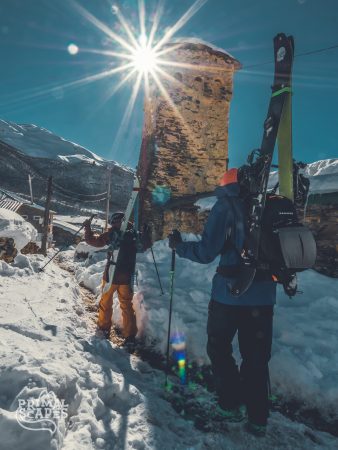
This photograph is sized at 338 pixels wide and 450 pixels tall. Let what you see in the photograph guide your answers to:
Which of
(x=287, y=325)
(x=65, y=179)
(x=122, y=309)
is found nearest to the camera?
(x=287, y=325)

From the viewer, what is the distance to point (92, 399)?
250cm

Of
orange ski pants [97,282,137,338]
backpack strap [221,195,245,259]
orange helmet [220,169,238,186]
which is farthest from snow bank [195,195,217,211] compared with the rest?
backpack strap [221,195,245,259]

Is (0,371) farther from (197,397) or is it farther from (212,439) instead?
(197,397)

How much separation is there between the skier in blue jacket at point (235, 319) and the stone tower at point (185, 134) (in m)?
6.19

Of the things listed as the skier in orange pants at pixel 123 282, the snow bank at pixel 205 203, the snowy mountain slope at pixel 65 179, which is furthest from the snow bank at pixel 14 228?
the snowy mountain slope at pixel 65 179

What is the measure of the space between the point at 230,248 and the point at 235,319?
0.63 meters

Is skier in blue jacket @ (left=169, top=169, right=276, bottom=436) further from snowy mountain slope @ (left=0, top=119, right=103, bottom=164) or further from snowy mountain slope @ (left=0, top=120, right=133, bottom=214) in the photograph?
snowy mountain slope @ (left=0, top=119, right=103, bottom=164)

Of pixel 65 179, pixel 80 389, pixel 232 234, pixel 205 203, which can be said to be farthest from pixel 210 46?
pixel 65 179

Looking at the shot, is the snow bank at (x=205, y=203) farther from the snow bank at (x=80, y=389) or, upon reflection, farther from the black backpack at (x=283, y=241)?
the black backpack at (x=283, y=241)

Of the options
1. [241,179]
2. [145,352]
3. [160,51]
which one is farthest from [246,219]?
[160,51]

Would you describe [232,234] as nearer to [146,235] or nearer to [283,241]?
[283,241]

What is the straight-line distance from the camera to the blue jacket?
257cm

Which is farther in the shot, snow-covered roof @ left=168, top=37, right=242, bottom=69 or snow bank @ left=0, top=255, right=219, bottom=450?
snow-covered roof @ left=168, top=37, right=242, bottom=69

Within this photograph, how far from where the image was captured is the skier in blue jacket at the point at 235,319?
2543 mm
